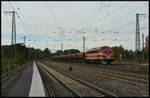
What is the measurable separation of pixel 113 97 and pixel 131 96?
121cm

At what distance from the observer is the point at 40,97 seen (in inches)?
425

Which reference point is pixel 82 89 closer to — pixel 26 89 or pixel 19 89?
pixel 26 89

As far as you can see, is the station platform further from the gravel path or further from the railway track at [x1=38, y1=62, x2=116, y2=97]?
the railway track at [x1=38, y1=62, x2=116, y2=97]

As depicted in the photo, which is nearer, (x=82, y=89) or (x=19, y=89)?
(x=82, y=89)

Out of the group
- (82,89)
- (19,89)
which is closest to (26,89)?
(19,89)

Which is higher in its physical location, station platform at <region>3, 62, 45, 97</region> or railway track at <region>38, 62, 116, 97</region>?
railway track at <region>38, 62, 116, 97</region>

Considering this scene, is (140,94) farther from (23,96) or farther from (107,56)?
(107,56)

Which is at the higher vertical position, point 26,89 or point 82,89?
point 82,89

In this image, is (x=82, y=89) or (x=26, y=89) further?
(x=26, y=89)

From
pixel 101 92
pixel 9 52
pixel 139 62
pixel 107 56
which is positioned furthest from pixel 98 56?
pixel 101 92

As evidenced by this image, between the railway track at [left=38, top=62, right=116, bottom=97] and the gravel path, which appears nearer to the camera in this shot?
Result: the railway track at [left=38, top=62, right=116, bottom=97]

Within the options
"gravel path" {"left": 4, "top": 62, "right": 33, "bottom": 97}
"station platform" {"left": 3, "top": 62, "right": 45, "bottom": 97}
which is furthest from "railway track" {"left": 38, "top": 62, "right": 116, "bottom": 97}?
"gravel path" {"left": 4, "top": 62, "right": 33, "bottom": 97}

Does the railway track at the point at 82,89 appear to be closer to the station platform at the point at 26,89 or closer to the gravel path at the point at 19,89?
the station platform at the point at 26,89

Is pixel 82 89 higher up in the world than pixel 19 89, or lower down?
higher up
